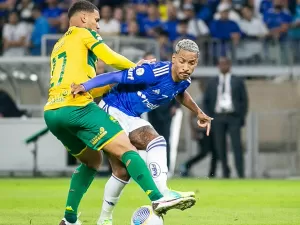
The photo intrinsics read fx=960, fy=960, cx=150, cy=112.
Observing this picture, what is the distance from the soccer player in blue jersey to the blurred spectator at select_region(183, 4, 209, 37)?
14243 millimetres

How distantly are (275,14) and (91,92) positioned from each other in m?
15.0

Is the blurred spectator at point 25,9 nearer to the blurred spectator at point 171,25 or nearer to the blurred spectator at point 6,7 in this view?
the blurred spectator at point 6,7

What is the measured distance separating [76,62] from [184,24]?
14.6m

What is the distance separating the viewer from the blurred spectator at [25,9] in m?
24.3

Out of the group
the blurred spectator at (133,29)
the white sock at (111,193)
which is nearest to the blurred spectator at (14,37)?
the blurred spectator at (133,29)

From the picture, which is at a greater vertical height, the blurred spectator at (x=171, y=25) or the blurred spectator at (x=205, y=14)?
the blurred spectator at (x=205, y=14)

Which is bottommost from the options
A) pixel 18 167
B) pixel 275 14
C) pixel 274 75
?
pixel 18 167

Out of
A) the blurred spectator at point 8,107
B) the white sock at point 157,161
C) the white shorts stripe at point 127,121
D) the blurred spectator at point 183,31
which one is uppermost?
the white shorts stripe at point 127,121

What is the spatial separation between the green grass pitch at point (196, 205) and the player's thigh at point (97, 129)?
152 cm

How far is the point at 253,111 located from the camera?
76.9 feet

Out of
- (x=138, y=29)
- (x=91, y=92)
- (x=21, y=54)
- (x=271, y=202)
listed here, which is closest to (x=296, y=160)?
(x=138, y=29)

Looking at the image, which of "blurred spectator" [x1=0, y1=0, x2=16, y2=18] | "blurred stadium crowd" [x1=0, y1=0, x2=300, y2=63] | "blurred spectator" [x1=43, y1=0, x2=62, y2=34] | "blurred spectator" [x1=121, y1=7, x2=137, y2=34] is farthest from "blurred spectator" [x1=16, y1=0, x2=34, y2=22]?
"blurred spectator" [x1=121, y1=7, x2=137, y2=34]

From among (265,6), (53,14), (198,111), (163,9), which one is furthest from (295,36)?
(198,111)

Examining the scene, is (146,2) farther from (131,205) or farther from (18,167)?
(131,205)
